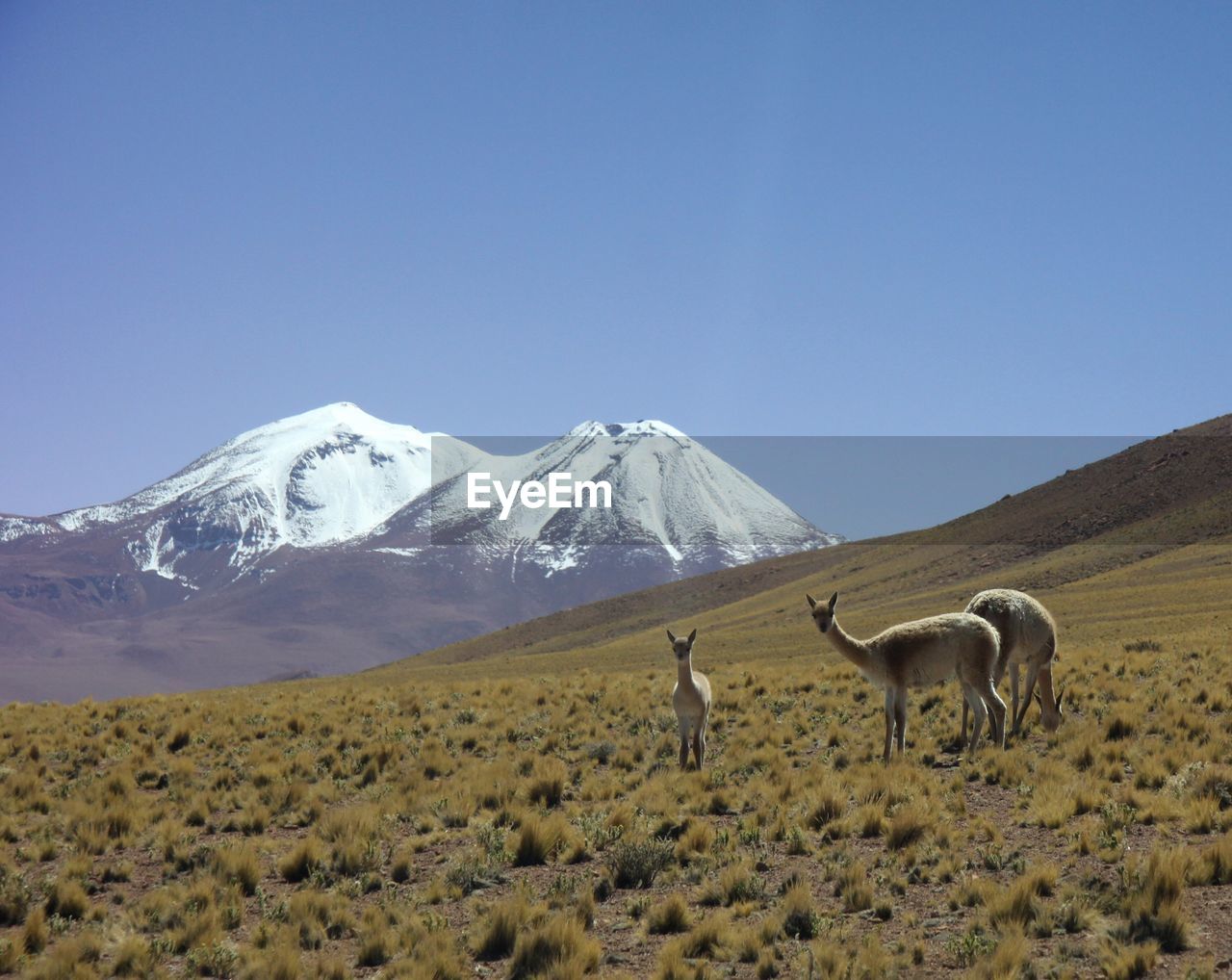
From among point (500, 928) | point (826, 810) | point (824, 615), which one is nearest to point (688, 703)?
point (824, 615)

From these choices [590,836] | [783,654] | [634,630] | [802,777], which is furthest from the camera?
[634,630]

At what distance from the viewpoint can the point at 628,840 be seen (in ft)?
36.1

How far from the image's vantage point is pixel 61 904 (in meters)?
10.1

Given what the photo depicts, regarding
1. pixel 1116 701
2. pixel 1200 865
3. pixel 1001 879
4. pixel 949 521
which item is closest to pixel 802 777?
pixel 1001 879

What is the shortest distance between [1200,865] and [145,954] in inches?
331

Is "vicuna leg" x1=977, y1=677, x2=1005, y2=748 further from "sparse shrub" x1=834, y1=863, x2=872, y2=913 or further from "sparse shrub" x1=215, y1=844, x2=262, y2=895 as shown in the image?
"sparse shrub" x1=215, y1=844, x2=262, y2=895

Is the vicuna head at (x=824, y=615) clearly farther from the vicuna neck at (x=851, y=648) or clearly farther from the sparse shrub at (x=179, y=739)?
the sparse shrub at (x=179, y=739)

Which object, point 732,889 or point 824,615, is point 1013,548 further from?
point 732,889

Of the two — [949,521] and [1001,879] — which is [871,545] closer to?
[949,521]

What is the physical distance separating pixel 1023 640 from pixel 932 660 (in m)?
2.36

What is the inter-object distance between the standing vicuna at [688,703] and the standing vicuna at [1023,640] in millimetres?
3744

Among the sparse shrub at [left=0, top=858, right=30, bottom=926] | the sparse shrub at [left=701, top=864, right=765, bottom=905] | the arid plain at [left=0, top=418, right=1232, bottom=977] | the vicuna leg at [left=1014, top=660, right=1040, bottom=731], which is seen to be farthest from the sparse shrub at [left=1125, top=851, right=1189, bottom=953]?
the sparse shrub at [left=0, top=858, right=30, bottom=926]

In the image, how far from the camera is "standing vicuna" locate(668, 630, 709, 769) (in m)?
14.8

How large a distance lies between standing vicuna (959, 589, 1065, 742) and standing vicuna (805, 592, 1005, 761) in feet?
3.14
